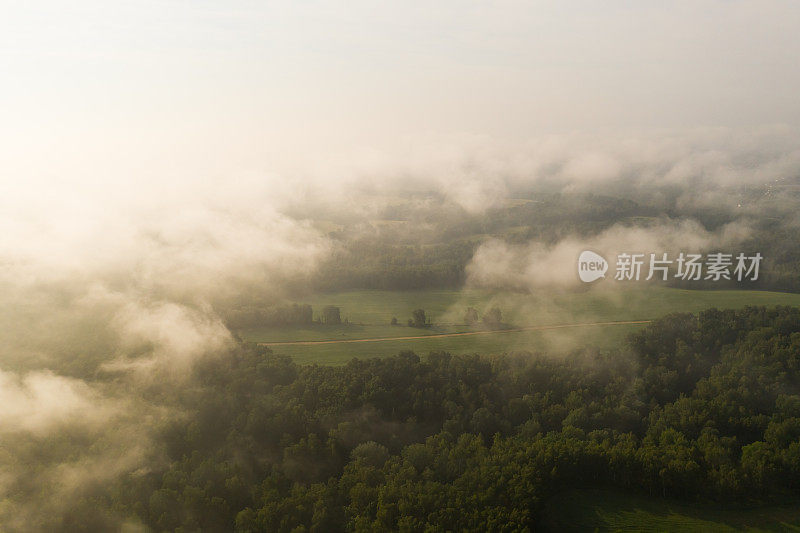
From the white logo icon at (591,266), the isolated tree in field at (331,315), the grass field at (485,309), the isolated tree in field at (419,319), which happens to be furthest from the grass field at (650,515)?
the white logo icon at (591,266)

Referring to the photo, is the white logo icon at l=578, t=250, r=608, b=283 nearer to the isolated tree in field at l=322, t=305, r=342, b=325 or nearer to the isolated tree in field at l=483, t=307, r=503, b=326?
the isolated tree in field at l=483, t=307, r=503, b=326

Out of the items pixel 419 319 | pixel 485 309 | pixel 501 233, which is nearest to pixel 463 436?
pixel 419 319

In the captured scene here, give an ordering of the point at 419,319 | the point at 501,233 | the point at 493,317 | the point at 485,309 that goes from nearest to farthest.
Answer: the point at 419,319
the point at 493,317
the point at 485,309
the point at 501,233

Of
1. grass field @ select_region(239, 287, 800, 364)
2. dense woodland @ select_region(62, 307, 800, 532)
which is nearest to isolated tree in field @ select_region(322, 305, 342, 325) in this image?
grass field @ select_region(239, 287, 800, 364)

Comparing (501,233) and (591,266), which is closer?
(591,266)

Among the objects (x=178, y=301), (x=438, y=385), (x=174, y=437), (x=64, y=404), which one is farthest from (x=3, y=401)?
(x=438, y=385)

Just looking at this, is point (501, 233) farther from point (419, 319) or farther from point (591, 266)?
point (419, 319)
